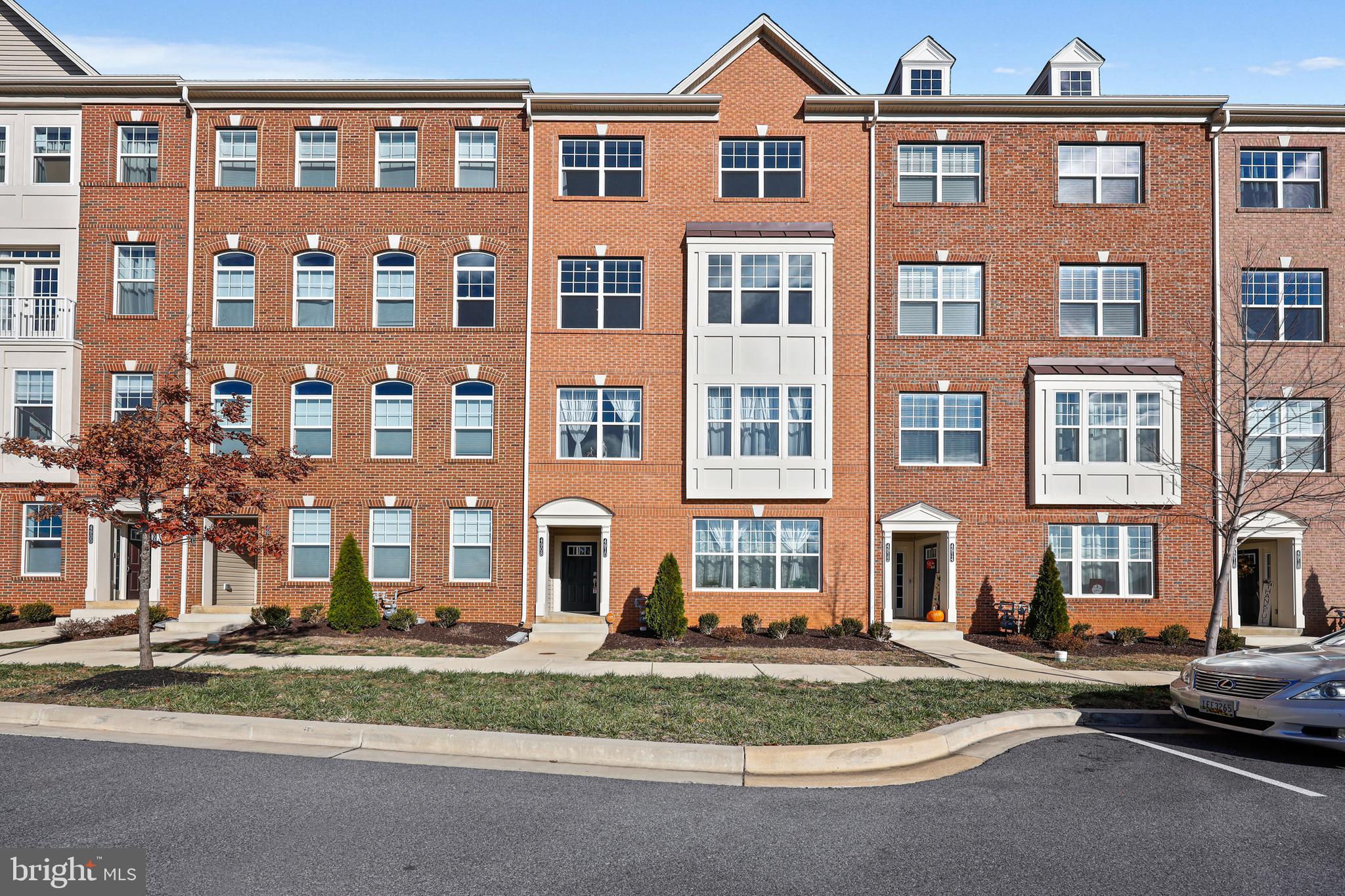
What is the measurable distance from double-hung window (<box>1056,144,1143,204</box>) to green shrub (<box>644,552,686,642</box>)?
13.3m

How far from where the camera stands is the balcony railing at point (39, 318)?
2245 cm

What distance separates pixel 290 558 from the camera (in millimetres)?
22266

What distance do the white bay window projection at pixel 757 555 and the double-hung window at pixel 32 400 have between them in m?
15.8

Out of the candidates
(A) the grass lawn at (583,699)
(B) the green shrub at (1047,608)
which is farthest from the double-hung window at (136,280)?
(B) the green shrub at (1047,608)

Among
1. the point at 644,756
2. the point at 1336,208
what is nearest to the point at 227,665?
the point at 644,756

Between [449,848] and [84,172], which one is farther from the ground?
[84,172]

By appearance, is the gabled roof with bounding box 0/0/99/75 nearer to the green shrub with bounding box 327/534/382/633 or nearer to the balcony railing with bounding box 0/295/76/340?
the balcony railing with bounding box 0/295/76/340

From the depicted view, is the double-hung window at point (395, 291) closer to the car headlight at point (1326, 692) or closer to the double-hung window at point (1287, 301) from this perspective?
the car headlight at point (1326, 692)

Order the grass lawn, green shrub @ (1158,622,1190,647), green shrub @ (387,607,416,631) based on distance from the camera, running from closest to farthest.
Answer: the grass lawn, green shrub @ (1158,622,1190,647), green shrub @ (387,607,416,631)

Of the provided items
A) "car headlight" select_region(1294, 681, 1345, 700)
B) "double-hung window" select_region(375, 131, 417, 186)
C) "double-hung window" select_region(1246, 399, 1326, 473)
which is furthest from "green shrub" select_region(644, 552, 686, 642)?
"double-hung window" select_region(1246, 399, 1326, 473)

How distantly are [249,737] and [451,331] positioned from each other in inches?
549

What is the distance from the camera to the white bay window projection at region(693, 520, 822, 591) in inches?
870

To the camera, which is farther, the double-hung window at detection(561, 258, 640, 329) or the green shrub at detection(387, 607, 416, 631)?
the double-hung window at detection(561, 258, 640, 329)

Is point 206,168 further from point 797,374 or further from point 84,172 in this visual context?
point 797,374
